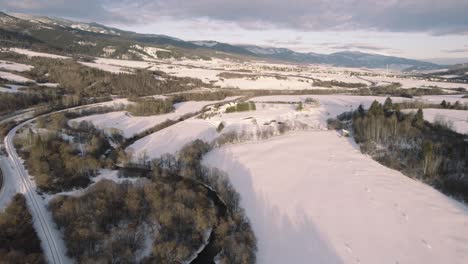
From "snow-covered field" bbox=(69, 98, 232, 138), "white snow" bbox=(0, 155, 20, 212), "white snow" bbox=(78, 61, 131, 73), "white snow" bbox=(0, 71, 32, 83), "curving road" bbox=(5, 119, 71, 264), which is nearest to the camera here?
"curving road" bbox=(5, 119, 71, 264)

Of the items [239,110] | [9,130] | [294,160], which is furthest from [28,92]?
[294,160]

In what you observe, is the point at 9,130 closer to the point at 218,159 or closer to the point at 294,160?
the point at 218,159

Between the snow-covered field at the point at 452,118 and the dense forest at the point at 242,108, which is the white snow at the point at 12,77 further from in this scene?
the snow-covered field at the point at 452,118

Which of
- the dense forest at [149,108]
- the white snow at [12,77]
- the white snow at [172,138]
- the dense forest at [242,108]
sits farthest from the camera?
the white snow at [12,77]

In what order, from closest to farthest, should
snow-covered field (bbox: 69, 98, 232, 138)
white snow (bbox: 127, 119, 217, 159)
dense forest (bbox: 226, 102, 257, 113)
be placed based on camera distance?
white snow (bbox: 127, 119, 217, 159) → snow-covered field (bbox: 69, 98, 232, 138) → dense forest (bbox: 226, 102, 257, 113)

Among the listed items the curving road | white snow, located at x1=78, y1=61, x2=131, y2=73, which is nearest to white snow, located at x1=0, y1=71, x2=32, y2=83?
white snow, located at x1=78, y1=61, x2=131, y2=73

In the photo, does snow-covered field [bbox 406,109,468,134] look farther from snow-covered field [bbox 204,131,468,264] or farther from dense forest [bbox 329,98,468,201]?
snow-covered field [bbox 204,131,468,264]

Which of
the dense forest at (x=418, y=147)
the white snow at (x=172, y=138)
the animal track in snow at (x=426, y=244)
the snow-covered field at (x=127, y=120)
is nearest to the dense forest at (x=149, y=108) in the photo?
the snow-covered field at (x=127, y=120)
